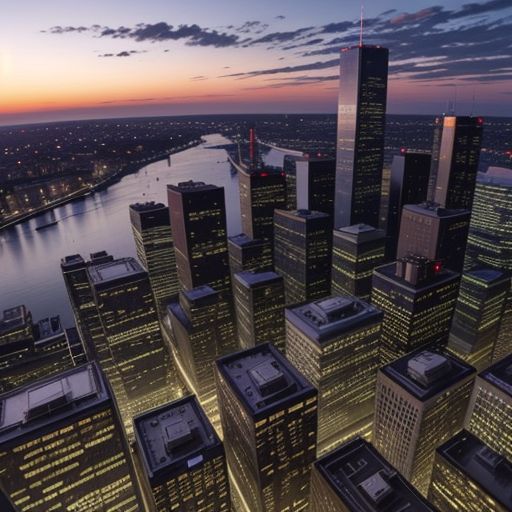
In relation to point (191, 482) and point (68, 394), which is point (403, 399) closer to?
point (191, 482)

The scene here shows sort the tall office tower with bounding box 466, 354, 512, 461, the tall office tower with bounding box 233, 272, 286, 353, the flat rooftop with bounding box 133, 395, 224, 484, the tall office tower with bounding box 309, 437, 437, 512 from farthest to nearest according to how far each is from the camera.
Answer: the tall office tower with bounding box 233, 272, 286, 353 → the tall office tower with bounding box 466, 354, 512, 461 → the flat rooftop with bounding box 133, 395, 224, 484 → the tall office tower with bounding box 309, 437, 437, 512

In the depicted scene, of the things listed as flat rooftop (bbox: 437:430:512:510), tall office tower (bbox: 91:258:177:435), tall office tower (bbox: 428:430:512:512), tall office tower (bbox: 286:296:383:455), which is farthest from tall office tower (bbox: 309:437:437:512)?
tall office tower (bbox: 91:258:177:435)

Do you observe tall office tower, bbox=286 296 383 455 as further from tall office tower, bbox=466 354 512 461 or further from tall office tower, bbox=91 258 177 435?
tall office tower, bbox=91 258 177 435

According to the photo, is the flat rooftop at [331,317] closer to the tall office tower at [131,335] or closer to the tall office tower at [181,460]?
the tall office tower at [181,460]

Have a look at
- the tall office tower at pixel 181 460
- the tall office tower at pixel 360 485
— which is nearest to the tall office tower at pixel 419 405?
the tall office tower at pixel 360 485

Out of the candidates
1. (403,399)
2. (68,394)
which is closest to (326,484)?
(403,399)

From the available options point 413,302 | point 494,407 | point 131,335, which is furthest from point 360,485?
point 131,335
